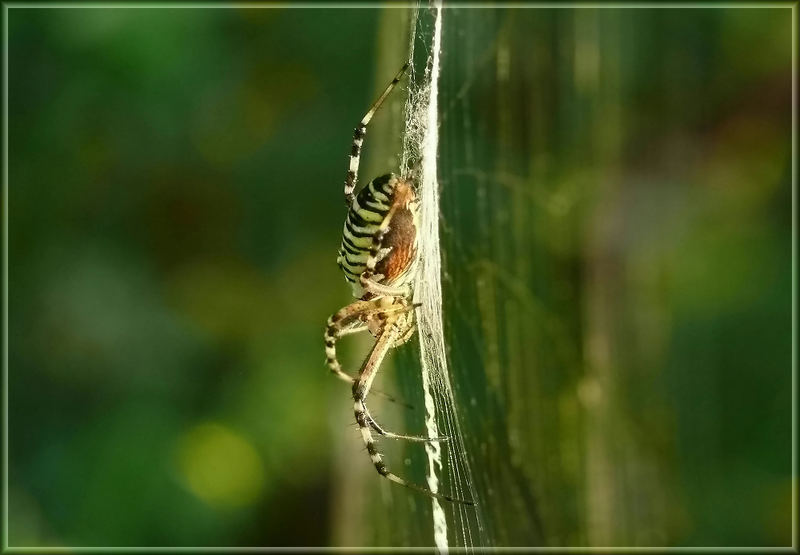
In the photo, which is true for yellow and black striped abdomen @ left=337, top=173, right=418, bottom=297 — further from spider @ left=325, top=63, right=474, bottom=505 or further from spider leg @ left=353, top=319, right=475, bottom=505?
spider leg @ left=353, top=319, right=475, bottom=505

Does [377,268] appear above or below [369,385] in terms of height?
above

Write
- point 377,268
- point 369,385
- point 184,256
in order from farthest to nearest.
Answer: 1. point 184,256
2. point 369,385
3. point 377,268

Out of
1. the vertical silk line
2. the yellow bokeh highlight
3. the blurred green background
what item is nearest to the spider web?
the vertical silk line

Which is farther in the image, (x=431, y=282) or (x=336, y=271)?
(x=336, y=271)

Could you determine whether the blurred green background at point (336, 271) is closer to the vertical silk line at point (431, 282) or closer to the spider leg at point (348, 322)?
the spider leg at point (348, 322)

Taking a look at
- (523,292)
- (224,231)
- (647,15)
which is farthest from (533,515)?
(647,15)

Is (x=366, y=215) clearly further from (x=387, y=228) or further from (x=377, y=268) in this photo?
(x=377, y=268)

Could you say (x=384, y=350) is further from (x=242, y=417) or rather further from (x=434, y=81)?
(x=242, y=417)

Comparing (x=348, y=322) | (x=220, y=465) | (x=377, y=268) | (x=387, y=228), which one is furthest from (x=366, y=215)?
(x=220, y=465)

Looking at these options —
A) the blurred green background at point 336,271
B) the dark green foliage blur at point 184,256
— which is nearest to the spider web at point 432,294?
the blurred green background at point 336,271
